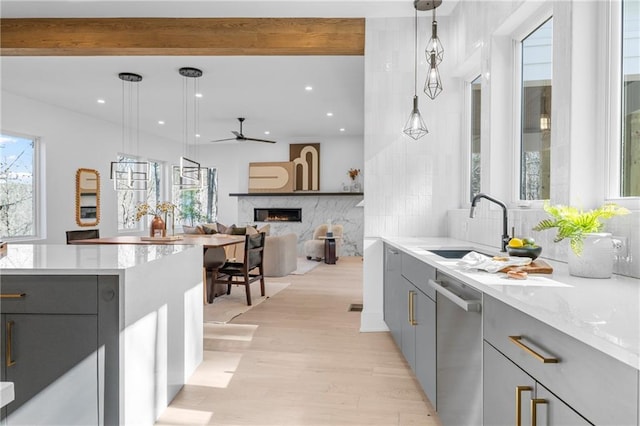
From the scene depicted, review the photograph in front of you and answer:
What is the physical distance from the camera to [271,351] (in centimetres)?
321

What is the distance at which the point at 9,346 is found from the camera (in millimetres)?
1695

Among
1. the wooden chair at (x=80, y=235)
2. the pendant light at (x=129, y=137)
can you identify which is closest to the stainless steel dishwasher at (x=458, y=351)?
the pendant light at (x=129, y=137)

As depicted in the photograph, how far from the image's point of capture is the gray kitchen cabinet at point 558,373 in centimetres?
76

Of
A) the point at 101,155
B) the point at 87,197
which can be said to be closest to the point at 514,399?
the point at 87,197

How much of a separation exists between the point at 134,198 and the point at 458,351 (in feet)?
28.3

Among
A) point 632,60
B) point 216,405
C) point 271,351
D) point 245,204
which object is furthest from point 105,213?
point 632,60

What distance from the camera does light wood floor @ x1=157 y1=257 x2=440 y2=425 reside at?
2201 mm

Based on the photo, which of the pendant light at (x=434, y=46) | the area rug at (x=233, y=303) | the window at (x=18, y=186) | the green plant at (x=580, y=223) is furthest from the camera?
the window at (x=18, y=186)

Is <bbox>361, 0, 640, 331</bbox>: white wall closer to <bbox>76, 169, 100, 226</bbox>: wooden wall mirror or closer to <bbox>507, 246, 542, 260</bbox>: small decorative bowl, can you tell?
<bbox>507, 246, 542, 260</bbox>: small decorative bowl

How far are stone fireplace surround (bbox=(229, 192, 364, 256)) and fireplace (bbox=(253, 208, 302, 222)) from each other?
0.26 ft

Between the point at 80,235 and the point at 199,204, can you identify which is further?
the point at 199,204

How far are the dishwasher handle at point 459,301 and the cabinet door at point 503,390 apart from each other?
0.41 feet

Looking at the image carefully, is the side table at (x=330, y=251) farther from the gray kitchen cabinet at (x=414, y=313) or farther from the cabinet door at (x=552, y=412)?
the cabinet door at (x=552, y=412)

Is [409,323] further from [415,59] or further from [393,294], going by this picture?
[415,59]
